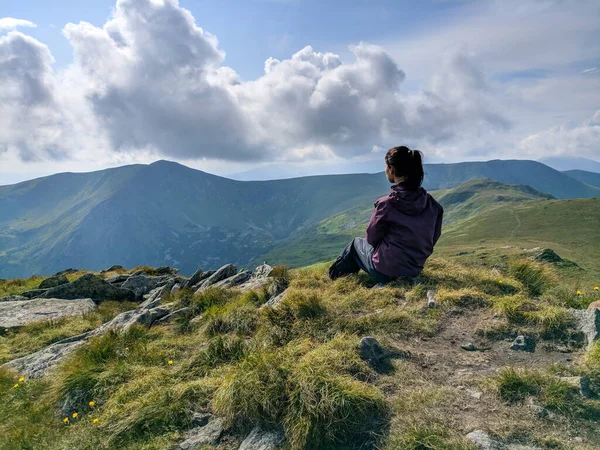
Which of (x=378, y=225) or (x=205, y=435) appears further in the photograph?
(x=378, y=225)

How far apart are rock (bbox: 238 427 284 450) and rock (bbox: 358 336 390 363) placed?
7.68 ft

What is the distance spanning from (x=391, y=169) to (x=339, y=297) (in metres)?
4.20

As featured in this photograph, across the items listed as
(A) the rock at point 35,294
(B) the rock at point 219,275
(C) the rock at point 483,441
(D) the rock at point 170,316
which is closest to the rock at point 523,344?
(C) the rock at point 483,441

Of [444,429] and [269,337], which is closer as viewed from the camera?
[444,429]

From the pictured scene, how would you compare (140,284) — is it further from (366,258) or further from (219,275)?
(366,258)

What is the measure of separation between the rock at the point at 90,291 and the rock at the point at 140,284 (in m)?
1.06

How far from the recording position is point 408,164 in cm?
1042

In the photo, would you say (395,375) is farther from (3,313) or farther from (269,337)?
(3,313)

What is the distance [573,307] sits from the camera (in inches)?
364

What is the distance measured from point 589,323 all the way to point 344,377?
218 inches

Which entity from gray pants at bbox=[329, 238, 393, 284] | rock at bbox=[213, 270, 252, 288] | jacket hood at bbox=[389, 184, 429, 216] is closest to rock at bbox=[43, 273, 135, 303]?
rock at bbox=[213, 270, 252, 288]

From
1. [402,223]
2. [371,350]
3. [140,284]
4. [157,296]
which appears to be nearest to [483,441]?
[371,350]

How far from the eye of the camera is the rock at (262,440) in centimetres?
536

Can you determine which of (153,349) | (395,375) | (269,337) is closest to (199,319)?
(153,349)
